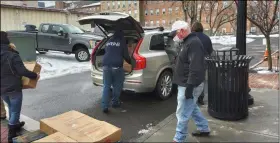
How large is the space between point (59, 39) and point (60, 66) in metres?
1.66

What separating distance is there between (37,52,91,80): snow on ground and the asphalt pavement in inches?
87.5

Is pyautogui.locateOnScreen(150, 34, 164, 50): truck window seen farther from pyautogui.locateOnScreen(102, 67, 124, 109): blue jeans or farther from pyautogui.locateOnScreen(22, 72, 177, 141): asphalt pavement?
pyautogui.locateOnScreen(22, 72, 177, 141): asphalt pavement

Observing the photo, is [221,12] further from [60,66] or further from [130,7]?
[130,7]

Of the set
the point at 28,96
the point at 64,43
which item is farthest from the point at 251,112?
the point at 64,43

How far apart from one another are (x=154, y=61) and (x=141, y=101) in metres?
1.09

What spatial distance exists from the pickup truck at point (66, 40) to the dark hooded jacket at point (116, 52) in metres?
6.90

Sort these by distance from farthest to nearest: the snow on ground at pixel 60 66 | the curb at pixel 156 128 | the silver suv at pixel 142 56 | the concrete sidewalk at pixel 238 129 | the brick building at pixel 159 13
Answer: the brick building at pixel 159 13, the snow on ground at pixel 60 66, the silver suv at pixel 142 56, the curb at pixel 156 128, the concrete sidewalk at pixel 238 129

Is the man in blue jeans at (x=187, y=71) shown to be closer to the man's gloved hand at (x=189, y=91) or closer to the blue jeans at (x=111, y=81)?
the man's gloved hand at (x=189, y=91)

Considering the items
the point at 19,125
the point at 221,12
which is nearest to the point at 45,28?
the point at 19,125

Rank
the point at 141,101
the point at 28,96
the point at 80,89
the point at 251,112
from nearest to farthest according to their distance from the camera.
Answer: the point at 251,112 → the point at 141,101 → the point at 28,96 → the point at 80,89

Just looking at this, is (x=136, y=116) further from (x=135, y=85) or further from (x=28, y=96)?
(x=28, y=96)

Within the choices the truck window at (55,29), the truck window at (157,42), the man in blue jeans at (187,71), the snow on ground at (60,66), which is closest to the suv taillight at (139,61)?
the truck window at (157,42)

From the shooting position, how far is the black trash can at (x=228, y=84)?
4328mm

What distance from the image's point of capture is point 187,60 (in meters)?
3.50
